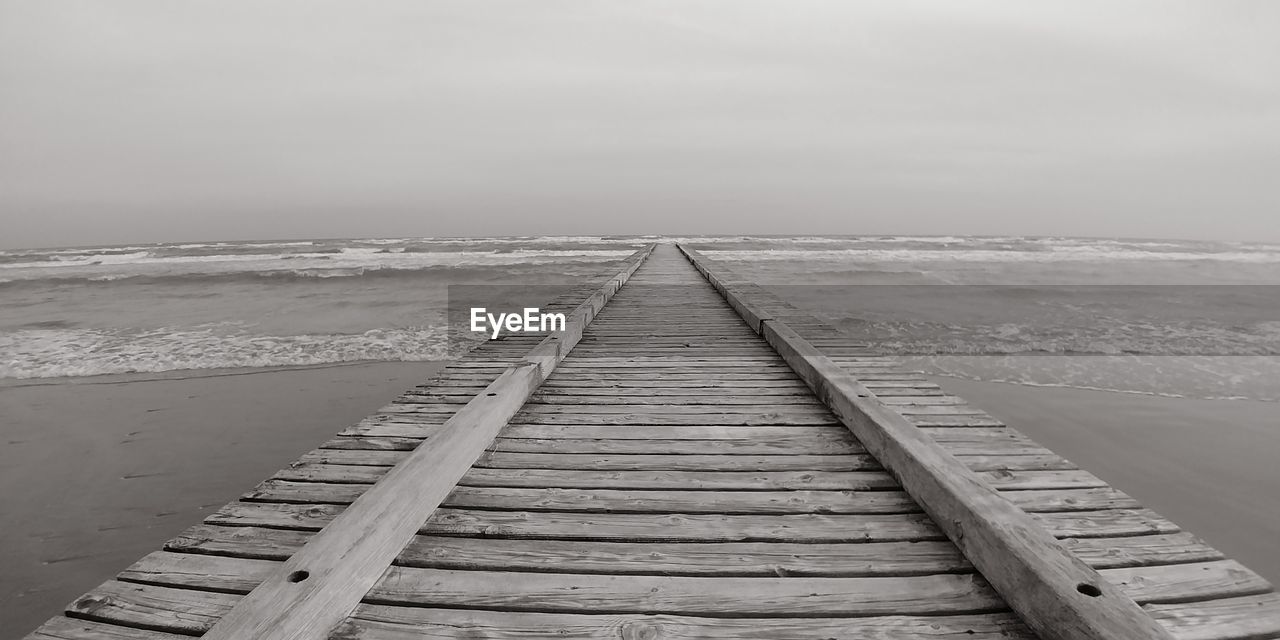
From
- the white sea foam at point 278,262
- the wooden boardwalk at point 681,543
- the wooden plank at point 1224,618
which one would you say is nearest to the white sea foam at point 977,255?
the white sea foam at point 278,262

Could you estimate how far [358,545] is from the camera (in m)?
1.80

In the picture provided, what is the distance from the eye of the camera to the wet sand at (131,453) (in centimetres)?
358

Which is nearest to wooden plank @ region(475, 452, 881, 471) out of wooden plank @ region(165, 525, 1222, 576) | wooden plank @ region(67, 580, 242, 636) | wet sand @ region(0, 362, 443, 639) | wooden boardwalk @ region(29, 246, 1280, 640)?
wooden boardwalk @ region(29, 246, 1280, 640)

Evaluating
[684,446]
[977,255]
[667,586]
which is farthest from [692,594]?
[977,255]

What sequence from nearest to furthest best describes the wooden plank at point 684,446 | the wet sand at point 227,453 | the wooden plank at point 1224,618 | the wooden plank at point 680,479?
the wooden plank at point 1224,618
the wooden plank at point 680,479
the wooden plank at point 684,446
the wet sand at point 227,453

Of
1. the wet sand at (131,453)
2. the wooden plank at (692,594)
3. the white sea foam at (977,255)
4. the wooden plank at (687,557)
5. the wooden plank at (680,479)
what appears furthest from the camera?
Result: the white sea foam at (977,255)

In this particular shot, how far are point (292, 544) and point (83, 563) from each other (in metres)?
2.87

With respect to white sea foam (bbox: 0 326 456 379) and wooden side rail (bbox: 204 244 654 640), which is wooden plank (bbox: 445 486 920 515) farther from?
white sea foam (bbox: 0 326 456 379)

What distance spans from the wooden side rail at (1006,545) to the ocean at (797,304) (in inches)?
247

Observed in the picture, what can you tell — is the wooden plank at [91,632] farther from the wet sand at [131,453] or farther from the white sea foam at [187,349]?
the white sea foam at [187,349]

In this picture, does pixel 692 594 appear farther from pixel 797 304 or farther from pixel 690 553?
pixel 797 304

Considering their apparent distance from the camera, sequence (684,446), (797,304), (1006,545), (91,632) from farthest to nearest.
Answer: (797,304) → (684,446) → (1006,545) → (91,632)

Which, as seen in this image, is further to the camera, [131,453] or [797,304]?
[797,304]

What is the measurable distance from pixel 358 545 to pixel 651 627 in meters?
0.97
